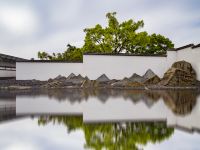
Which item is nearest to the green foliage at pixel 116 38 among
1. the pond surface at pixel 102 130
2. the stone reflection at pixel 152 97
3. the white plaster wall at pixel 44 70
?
the white plaster wall at pixel 44 70

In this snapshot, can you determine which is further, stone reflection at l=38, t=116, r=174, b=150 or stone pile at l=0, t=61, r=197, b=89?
stone pile at l=0, t=61, r=197, b=89

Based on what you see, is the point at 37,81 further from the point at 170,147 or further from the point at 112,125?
the point at 170,147

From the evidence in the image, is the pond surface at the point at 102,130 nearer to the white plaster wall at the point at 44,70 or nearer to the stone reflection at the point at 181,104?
the stone reflection at the point at 181,104

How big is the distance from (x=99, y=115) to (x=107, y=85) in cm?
1325

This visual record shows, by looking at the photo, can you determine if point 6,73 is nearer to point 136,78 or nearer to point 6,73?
point 6,73

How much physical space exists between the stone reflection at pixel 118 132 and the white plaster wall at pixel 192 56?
1458cm

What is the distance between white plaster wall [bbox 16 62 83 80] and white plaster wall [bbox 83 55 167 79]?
72.0 inches

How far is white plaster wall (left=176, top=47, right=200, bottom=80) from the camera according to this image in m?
17.7

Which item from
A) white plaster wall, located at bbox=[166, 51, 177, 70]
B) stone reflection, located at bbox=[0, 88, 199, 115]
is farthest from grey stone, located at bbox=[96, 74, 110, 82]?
stone reflection, located at bbox=[0, 88, 199, 115]

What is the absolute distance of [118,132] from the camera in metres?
3.69

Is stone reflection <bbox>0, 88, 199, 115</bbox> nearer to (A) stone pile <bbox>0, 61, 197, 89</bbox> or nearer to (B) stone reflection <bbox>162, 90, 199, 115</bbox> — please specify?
(B) stone reflection <bbox>162, 90, 199, 115</bbox>

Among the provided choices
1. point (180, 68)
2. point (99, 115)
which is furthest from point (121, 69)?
point (99, 115)

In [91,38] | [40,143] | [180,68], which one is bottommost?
[40,143]

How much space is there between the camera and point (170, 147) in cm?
297
